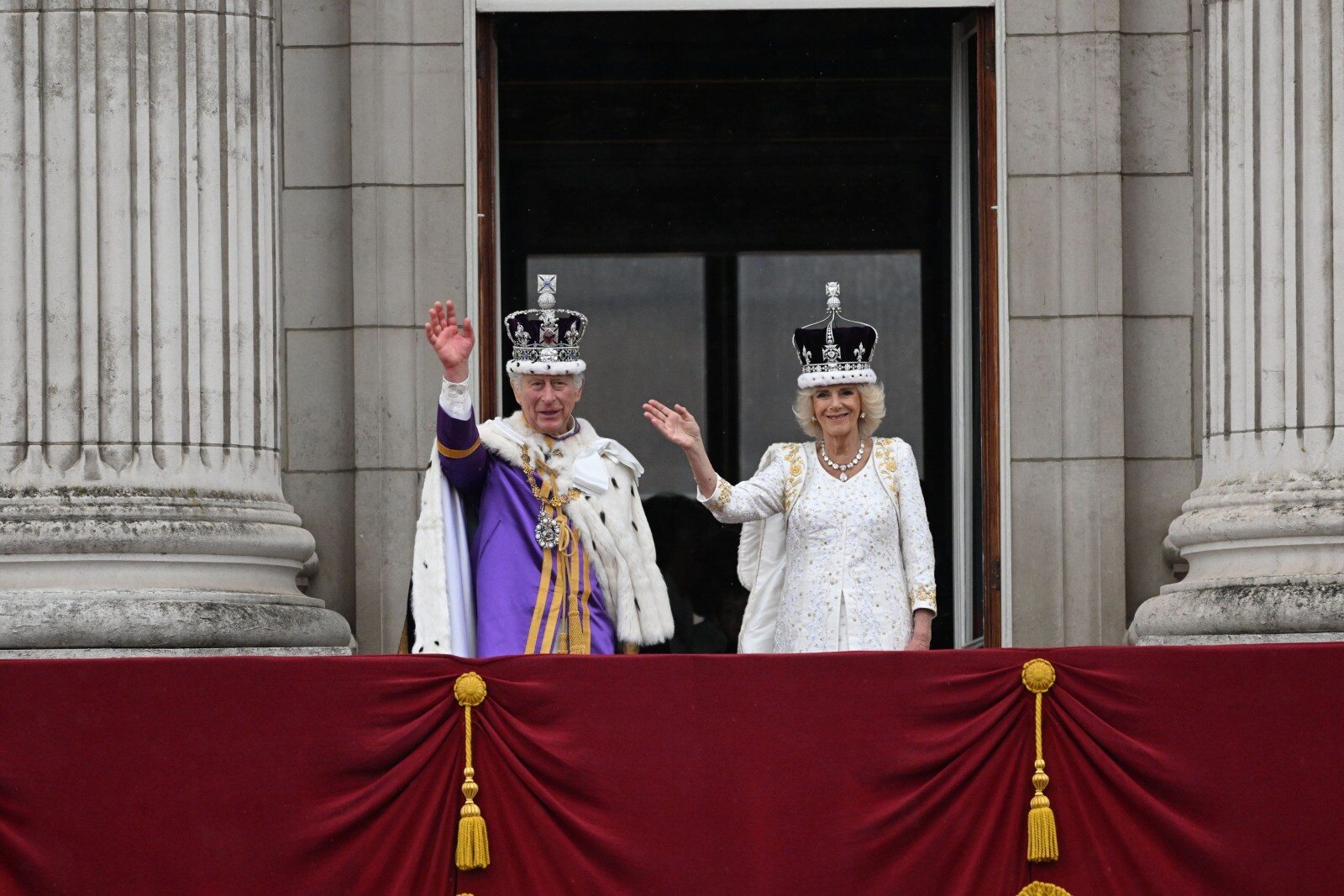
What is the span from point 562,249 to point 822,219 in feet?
5.59

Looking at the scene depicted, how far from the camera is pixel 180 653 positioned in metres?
8.00

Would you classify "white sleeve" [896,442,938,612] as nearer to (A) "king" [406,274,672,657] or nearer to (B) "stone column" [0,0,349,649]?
(A) "king" [406,274,672,657]

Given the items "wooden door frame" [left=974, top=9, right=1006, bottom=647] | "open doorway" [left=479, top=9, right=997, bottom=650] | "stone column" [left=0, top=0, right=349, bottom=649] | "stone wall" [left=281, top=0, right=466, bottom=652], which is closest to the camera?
"stone column" [left=0, top=0, right=349, bottom=649]

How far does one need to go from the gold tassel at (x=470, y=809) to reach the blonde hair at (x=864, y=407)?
81.1 inches

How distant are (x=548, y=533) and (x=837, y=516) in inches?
43.4

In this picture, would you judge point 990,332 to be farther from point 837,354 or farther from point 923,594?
point 923,594

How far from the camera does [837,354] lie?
822 centimetres

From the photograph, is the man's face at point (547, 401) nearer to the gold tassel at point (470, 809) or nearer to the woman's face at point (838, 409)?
the woman's face at point (838, 409)

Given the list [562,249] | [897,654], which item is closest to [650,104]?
[562,249]

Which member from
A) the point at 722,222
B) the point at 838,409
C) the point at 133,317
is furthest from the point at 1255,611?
the point at 722,222

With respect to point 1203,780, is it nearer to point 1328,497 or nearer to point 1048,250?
point 1328,497

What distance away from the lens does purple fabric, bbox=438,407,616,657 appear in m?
7.87

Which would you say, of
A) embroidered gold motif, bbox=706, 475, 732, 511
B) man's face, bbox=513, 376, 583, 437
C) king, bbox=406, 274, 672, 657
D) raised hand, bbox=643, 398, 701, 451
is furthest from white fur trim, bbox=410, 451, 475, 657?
embroidered gold motif, bbox=706, 475, 732, 511

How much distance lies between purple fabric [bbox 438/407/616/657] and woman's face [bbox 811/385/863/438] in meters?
1.01
